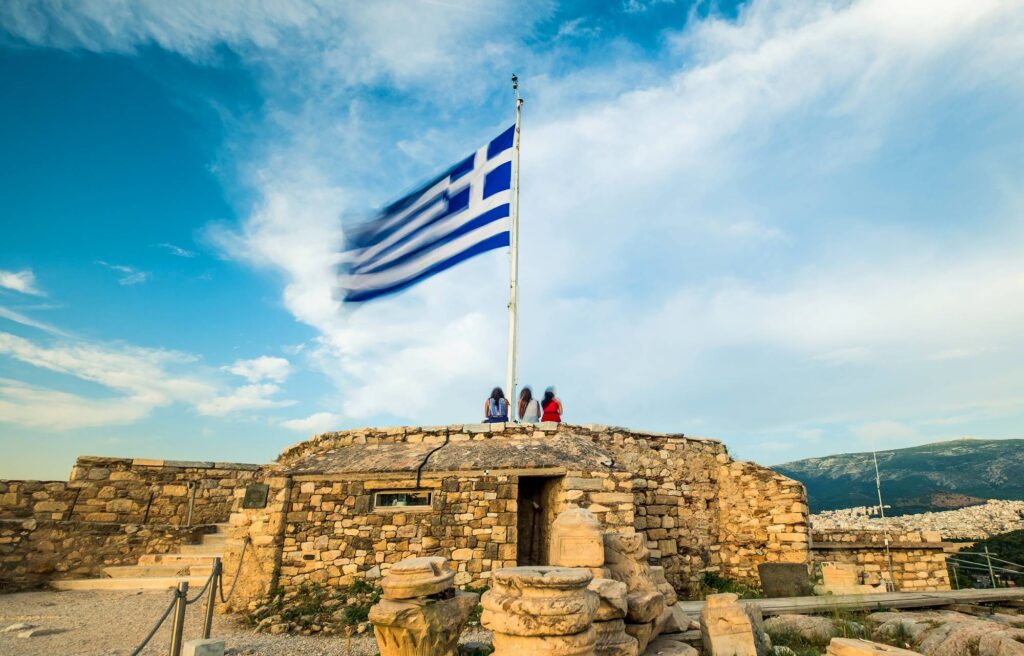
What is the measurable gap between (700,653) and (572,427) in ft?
16.5

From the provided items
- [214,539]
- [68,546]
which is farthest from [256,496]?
[68,546]

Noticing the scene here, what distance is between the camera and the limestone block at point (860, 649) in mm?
4547

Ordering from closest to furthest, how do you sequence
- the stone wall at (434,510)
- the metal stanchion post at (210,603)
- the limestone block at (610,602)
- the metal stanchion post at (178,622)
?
the limestone block at (610,602) → the metal stanchion post at (178,622) → the metal stanchion post at (210,603) → the stone wall at (434,510)

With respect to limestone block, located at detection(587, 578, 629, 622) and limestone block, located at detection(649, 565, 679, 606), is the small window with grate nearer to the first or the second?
limestone block, located at detection(649, 565, 679, 606)

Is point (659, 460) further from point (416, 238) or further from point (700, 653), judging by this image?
point (416, 238)

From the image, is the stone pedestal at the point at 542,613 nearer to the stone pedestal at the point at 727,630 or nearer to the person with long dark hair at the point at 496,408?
the stone pedestal at the point at 727,630

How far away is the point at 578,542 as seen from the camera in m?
5.48

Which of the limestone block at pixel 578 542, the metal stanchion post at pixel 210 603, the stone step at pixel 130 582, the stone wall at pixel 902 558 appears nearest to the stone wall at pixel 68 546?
the stone step at pixel 130 582

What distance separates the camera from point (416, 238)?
11.7 meters

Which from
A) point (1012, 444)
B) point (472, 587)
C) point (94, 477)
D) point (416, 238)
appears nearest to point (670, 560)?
point (472, 587)

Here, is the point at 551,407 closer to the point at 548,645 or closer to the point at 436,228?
the point at 436,228

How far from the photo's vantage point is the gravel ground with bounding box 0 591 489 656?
6312 mm

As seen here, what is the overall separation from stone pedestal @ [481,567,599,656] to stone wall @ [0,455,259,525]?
10777 millimetres

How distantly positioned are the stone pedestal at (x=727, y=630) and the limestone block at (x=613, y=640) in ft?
3.68
